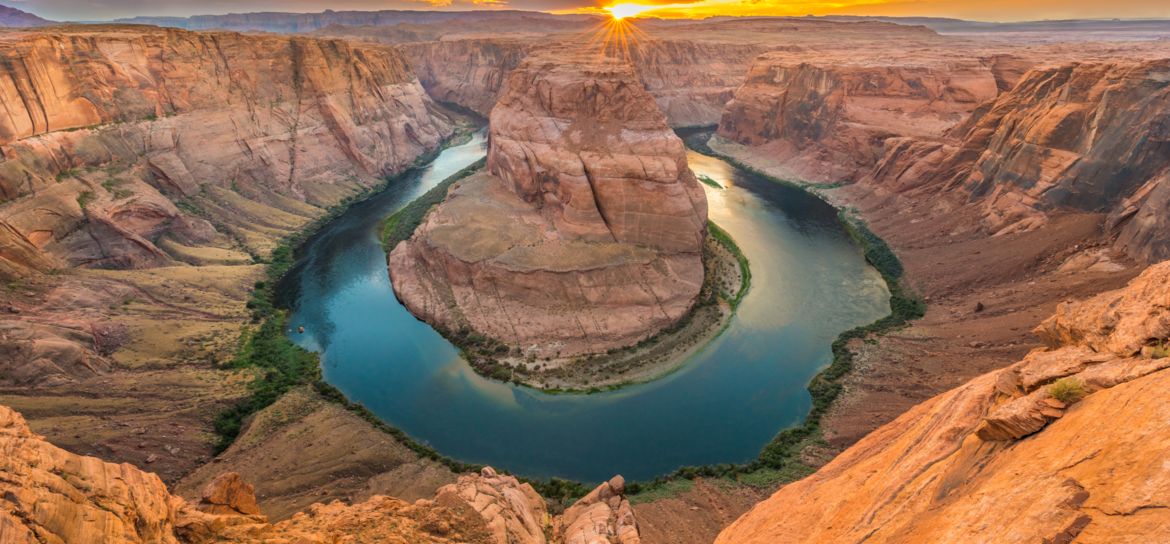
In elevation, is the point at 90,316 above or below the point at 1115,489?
above

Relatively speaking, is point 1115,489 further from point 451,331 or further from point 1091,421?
point 451,331

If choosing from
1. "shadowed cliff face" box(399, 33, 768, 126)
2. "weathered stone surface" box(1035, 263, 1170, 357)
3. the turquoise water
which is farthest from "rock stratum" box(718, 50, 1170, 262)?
"weathered stone surface" box(1035, 263, 1170, 357)

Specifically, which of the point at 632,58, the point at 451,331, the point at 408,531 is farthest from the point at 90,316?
the point at 632,58

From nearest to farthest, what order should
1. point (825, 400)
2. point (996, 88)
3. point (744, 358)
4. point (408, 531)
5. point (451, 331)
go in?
point (408, 531), point (825, 400), point (744, 358), point (451, 331), point (996, 88)

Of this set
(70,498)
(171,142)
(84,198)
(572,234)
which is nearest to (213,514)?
(70,498)

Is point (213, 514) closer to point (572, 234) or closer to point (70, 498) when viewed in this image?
point (70, 498)

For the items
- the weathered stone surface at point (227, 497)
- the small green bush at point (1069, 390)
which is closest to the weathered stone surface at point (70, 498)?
the weathered stone surface at point (227, 497)

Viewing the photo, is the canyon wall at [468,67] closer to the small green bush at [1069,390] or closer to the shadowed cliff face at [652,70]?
the shadowed cliff face at [652,70]
